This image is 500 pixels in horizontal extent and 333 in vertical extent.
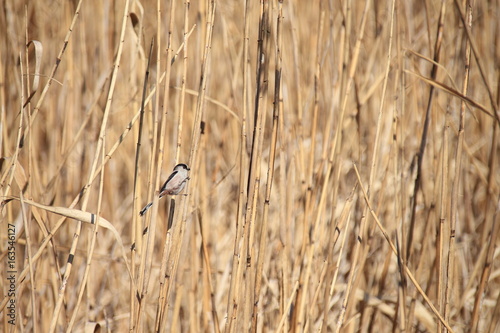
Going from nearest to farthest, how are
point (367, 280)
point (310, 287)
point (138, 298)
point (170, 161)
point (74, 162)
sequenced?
point (138, 298) → point (310, 287) → point (367, 280) → point (74, 162) → point (170, 161)

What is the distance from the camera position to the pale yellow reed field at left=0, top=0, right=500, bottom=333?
906 mm

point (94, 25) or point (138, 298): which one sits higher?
point (94, 25)

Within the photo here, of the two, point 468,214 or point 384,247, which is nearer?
point 384,247

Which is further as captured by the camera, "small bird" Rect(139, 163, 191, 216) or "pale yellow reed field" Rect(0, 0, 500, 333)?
"small bird" Rect(139, 163, 191, 216)

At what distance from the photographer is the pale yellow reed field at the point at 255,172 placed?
2.97 ft

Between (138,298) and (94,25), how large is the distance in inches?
51.9

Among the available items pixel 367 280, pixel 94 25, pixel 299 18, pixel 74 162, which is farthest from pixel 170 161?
pixel 367 280

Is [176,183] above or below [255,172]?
below

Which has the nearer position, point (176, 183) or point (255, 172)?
point (255, 172)

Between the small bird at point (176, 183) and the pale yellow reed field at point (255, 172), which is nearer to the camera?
the pale yellow reed field at point (255, 172)

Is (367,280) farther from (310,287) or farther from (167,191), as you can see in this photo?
(167,191)

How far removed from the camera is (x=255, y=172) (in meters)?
0.88

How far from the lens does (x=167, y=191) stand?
1.28m

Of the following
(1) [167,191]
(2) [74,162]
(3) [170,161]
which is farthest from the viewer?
(3) [170,161]
